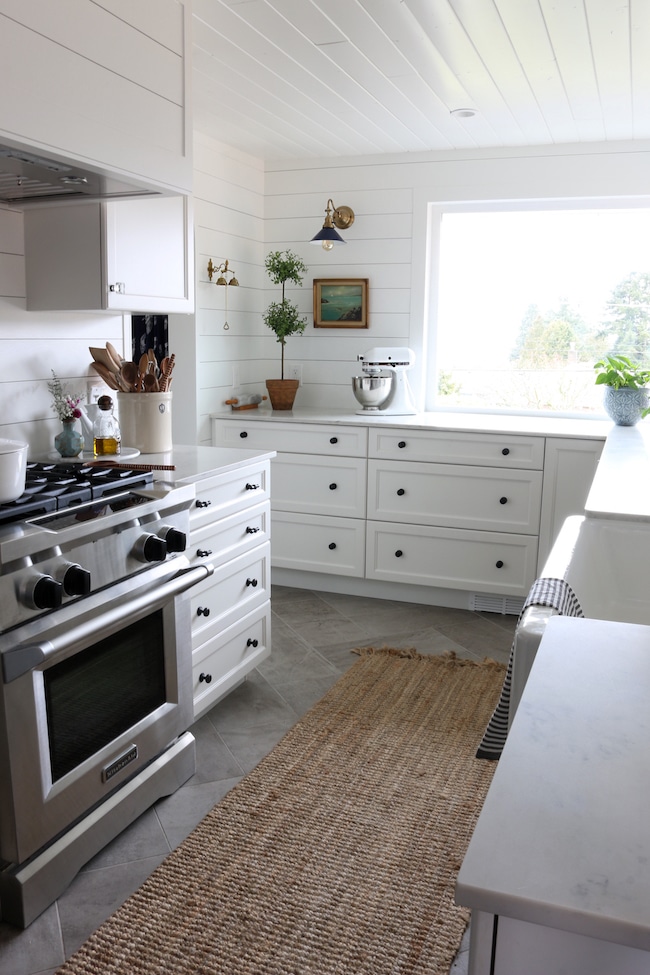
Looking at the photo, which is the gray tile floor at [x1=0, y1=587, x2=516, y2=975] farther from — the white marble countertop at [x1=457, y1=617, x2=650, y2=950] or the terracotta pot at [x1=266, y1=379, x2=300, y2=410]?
the white marble countertop at [x1=457, y1=617, x2=650, y2=950]

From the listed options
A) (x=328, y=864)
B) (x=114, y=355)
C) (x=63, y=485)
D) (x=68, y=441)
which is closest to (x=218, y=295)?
(x=114, y=355)

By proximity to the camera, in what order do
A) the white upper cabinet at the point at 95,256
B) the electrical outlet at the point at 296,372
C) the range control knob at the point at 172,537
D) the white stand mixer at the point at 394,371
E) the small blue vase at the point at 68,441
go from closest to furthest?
the range control knob at the point at 172,537
the white upper cabinet at the point at 95,256
the small blue vase at the point at 68,441
the white stand mixer at the point at 394,371
the electrical outlet at the point at 296,372

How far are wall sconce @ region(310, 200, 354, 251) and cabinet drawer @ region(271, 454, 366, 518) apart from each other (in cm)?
112

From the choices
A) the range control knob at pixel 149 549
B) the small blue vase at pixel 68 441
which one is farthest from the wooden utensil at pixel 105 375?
the range control knob at pixel 149 549

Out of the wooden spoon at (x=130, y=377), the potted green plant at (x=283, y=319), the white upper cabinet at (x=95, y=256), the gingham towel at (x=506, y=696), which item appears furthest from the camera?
the potted green plant at (x=283, y=319)

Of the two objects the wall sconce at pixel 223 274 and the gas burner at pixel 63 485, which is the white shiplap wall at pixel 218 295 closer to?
the wall sconce at pixel 223 274

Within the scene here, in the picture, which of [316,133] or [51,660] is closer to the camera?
[51,660]

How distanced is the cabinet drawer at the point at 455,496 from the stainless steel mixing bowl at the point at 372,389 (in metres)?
0.41

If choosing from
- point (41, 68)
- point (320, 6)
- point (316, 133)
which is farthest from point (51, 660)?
point (316, 133)

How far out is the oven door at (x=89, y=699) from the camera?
1.68 meters

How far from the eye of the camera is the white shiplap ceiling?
238 cm

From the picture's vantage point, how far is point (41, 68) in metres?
1.83

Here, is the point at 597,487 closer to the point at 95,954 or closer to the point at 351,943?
the point at 351,943

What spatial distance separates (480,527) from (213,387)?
151cm
